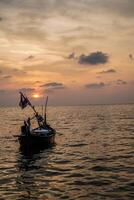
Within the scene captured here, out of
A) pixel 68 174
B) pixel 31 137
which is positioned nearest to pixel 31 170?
pixel 68 174

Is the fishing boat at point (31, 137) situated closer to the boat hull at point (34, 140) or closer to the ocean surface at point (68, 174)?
the boat hull at point (34, 140)

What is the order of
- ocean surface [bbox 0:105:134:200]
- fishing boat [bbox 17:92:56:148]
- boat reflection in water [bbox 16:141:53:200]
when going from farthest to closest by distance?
fishing boat [bbox 17:92:56:148] → boat reflection in water [bbox 16:141:53:200] → ocean surface [bbox 0:105:134:200]

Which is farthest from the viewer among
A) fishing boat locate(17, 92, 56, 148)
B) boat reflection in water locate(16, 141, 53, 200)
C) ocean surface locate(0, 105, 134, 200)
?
fishing boat locate(17, 92, 56, 148)

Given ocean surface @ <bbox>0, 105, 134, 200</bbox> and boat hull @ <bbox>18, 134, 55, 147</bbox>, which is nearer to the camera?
ocean surface @ <bbox>0, 105, 134, 200</bbox>

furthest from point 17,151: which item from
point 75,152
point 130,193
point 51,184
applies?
point 130,193

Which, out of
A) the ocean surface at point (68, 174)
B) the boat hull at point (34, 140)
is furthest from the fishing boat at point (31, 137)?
the ocean surface at point (68, 174)

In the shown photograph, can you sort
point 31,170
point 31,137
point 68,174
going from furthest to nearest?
point 31,137 < point 31,170 < point 68,174

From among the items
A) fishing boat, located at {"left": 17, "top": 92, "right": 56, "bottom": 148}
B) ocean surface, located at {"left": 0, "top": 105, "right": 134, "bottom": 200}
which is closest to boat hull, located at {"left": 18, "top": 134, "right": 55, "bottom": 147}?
fishing boat, located at {"left": 17, "top": 92, "right": 56, "bottom": 148}

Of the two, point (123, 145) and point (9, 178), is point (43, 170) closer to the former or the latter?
point (9, 178)

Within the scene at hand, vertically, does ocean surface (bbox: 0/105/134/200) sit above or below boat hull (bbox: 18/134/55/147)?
below

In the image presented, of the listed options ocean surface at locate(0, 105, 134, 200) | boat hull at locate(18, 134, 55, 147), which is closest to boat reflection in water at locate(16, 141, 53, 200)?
ocean surface at locate(0, 105, 134, 200)

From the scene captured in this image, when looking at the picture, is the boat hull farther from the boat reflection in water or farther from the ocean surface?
the ocean surface

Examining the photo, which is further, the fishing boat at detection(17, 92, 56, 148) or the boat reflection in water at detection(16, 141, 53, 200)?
the fishing boat at detection(17, 92, 56, 148)

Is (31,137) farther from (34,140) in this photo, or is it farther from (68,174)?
(68,174)
